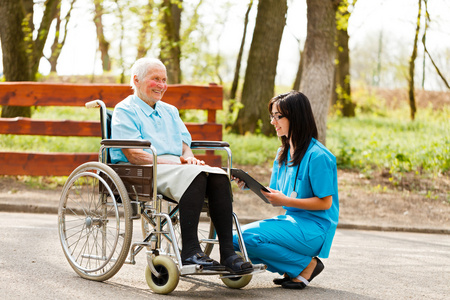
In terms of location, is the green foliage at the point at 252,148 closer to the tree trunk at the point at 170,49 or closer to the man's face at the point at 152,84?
the tree trunk at the point at 170,49

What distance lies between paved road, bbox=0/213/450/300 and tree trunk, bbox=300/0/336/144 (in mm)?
4024

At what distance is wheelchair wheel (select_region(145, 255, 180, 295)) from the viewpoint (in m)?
3.58

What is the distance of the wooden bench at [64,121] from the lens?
333 inches

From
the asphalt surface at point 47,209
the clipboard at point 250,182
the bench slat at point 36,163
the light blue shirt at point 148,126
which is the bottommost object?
the asphalt surface at point 47,209

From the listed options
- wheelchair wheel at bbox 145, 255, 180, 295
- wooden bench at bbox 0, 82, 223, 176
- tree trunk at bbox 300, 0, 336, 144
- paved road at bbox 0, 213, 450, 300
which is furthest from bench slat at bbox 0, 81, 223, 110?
wheelchair wheel at bbox 145, 255, 180, 295

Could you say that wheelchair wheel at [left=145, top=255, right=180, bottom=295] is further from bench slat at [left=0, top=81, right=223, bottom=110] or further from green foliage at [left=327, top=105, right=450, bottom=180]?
green foliage at [left=327, top=105, right=450, bottom=180]

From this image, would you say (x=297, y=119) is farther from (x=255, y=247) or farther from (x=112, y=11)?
(x=112, y=11)

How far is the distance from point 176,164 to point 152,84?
2.14 feet

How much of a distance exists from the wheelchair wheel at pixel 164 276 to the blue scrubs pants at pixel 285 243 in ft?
1.53

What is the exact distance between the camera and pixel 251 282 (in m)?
4.25

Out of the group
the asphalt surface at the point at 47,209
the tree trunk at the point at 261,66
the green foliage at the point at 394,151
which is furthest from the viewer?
the tree trunk at the point at 261,66

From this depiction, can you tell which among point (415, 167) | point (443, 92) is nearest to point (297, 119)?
point (415, 167)

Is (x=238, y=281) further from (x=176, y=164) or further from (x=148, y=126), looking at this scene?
(x=148, y=126)

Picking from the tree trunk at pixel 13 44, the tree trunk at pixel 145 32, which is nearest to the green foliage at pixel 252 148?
the tree trunk at pixel 145 32
